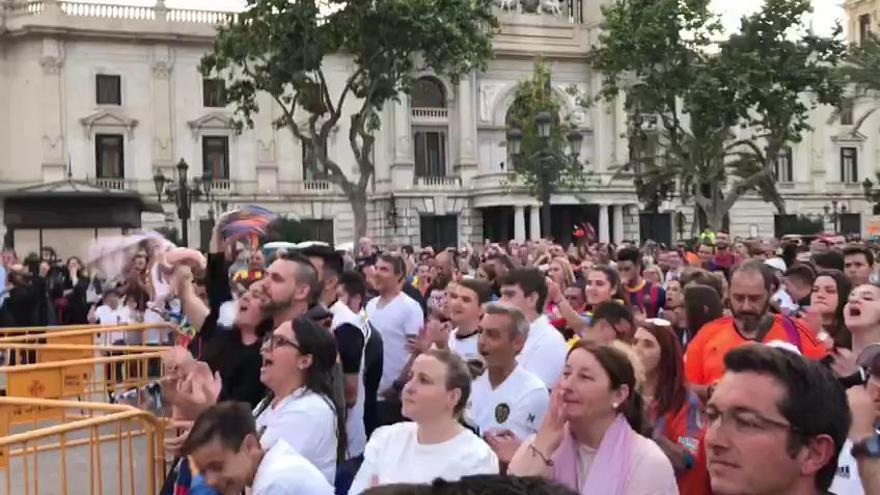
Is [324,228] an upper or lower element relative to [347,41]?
lower

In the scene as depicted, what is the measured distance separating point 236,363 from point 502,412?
5.38 ft

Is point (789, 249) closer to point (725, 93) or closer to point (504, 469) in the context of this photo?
point (504, 469)

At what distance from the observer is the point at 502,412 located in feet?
17.9

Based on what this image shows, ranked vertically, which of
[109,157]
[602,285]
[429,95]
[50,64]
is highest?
[50,64]

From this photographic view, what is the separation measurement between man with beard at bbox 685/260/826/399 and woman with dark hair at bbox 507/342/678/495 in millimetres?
1854

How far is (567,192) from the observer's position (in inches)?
1881

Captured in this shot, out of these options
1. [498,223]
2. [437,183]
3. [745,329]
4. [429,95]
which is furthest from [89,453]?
[429,95]

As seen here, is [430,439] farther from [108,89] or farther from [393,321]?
[108,89]

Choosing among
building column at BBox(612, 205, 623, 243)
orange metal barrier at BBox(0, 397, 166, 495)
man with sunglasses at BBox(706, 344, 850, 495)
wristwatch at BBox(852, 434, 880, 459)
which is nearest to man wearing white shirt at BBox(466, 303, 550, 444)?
wristwatch at BBox(852, 434, 880, 459)

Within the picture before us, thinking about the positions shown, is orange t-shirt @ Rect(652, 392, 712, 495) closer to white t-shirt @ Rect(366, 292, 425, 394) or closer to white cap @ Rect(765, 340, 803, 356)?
white cap @ Rect(765, 340, 803, 356)

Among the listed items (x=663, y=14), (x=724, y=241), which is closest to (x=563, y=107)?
(x=663, y=14)

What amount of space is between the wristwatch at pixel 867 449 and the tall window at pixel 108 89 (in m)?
45.4

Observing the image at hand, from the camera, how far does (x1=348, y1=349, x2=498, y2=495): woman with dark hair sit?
4.41 m

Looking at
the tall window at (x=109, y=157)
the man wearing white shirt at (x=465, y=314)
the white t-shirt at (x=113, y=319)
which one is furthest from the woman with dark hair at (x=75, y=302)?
the tall window at (x=109, y=157)
